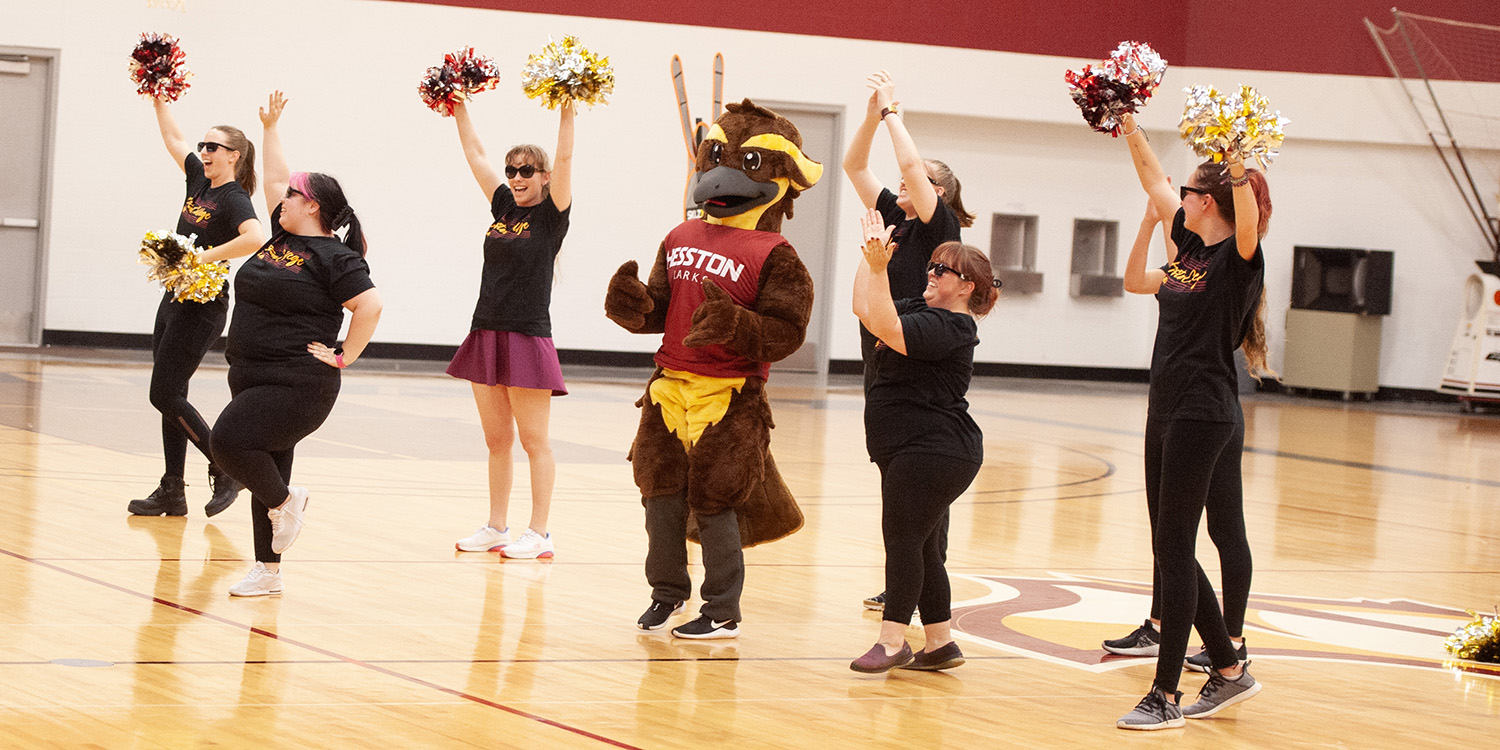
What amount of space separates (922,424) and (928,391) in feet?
0.35

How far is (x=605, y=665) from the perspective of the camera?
4988 mm

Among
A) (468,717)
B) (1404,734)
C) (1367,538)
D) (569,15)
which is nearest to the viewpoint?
(468,717)

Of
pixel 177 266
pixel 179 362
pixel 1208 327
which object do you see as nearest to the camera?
pixel 1208 327

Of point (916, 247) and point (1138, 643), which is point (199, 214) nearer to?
point (916, 247)

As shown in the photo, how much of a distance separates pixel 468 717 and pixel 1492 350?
17.3m

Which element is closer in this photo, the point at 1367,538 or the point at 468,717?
the point at 468,717

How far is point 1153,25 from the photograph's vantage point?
19.8 metres

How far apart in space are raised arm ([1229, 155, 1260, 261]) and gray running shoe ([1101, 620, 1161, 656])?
163 cm

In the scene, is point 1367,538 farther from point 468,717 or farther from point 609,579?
point 468,717

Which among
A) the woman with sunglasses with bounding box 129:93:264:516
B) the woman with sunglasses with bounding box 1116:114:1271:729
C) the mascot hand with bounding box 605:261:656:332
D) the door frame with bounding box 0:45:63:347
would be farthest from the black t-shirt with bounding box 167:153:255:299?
the door frame with bounding box 0:45:63:347

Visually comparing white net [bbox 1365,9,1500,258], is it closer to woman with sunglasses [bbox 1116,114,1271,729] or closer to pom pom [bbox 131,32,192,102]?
pom pom [bbox 131,32,192,102]

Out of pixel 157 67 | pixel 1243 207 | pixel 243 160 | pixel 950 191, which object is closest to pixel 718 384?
pixel 950 191

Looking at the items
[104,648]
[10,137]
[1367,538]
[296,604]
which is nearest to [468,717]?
[104,648]

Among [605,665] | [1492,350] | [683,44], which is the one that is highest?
[683,44]
